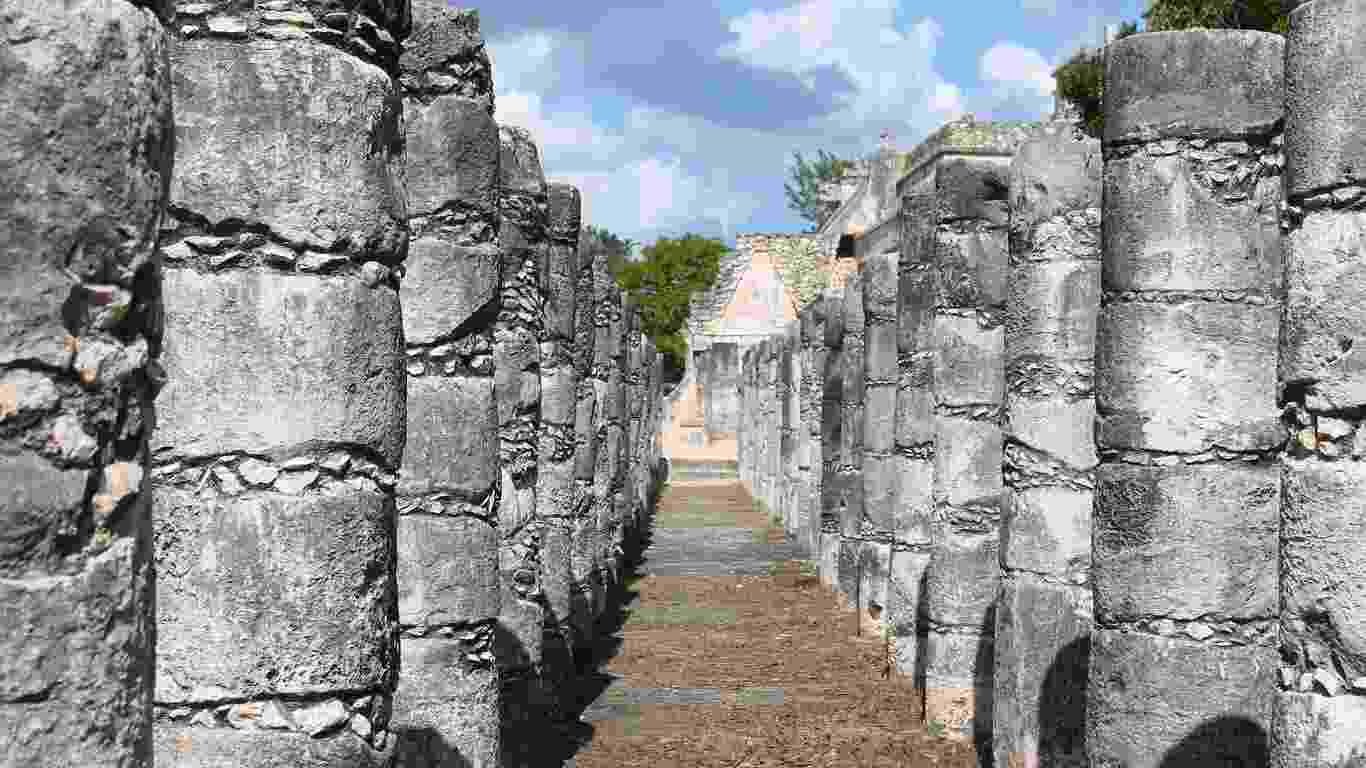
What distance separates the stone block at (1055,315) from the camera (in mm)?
8016

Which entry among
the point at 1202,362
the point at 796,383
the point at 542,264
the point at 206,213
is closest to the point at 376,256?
the point at 206,213

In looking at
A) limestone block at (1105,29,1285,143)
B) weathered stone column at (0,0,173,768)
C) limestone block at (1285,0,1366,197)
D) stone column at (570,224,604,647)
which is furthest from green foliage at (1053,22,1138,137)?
weathered stone column at (0,0,173,768)

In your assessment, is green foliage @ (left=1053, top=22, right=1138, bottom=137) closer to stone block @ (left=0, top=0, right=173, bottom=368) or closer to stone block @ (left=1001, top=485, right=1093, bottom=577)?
stone block @ (left=1001, top=485, right=1093, bottom=577)

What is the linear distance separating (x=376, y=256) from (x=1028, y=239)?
15.4ft

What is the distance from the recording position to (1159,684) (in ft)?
19.8

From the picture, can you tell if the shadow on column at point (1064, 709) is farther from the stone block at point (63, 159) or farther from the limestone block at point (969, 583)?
the stone block at point (63, 159)

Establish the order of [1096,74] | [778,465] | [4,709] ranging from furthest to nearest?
[1096,74], [778,465], [4,709]

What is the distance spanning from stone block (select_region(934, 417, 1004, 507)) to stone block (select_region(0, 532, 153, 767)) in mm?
7941

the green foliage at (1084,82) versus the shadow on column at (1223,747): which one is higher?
the green foliage at (1084,82)

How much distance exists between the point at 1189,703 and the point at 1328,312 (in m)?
2.21

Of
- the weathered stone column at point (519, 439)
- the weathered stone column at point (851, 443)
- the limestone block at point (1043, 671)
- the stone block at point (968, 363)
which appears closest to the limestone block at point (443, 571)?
the weathered stone column at point (519, 439)

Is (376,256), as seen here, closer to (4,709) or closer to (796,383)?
(4,709)

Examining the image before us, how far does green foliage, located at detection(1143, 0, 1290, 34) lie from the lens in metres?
25.0

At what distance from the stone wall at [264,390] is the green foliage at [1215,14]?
18870 millimetres
